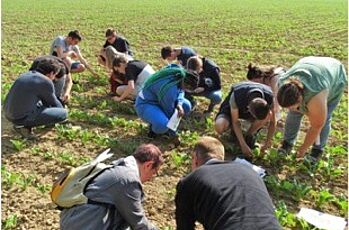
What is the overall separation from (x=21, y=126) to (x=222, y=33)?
44.1 ft

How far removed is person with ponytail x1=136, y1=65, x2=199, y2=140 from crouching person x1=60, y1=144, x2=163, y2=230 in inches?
109

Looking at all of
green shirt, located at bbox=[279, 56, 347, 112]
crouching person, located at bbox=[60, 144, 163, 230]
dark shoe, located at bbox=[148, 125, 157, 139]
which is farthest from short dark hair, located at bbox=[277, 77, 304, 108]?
dark shoe, located at bbox=[148, 125, 157, 139]

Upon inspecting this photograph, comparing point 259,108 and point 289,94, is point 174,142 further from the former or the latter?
point 289,94

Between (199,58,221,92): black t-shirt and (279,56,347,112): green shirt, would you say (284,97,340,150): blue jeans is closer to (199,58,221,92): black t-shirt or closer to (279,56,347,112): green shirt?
(279,56,347,112): green shirt

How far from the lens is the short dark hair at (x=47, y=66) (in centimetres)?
649

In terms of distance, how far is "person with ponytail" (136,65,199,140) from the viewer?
6488mm

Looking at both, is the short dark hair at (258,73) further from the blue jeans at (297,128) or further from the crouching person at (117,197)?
the crouching person at (117,197)

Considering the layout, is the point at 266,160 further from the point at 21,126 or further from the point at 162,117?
the point at 21,126

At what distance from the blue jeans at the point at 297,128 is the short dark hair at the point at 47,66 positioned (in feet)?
10.5

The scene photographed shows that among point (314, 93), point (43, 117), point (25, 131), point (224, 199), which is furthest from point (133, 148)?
point (224, 199)

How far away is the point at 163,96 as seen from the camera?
6645 mm

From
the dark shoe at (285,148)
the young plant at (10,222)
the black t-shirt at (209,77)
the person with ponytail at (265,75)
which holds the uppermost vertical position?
the person with ponytail at (265,75)

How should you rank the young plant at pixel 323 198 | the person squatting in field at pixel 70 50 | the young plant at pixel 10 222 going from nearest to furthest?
the young plant at pixel 10 222
the young plant at pixel 323 198
the person squatting in field at pixel 70 50

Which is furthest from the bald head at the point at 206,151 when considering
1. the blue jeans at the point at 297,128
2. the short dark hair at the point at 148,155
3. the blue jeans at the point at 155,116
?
the blue jeans at the point at 155,116
